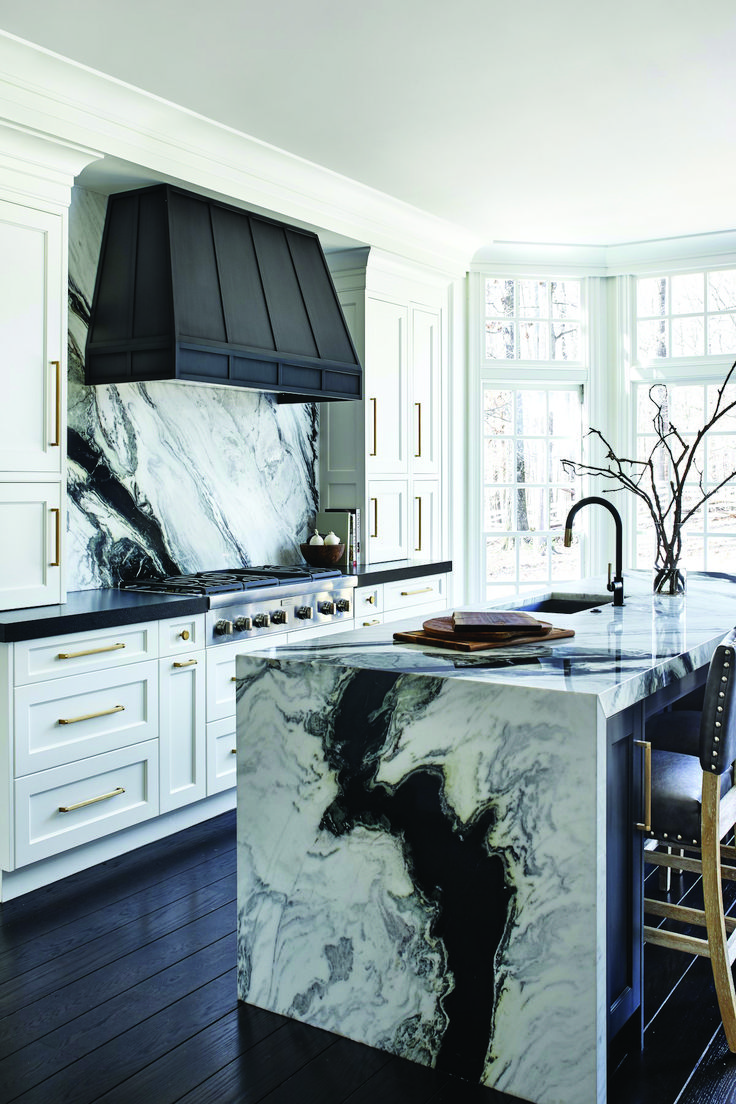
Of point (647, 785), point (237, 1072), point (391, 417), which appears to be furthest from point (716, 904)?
point (391, 417)

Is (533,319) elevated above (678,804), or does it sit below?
above

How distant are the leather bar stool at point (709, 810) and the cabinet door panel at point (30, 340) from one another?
2411 mm

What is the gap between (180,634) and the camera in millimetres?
3812

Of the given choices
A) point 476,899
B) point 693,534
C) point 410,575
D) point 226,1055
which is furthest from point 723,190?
point 226,1055

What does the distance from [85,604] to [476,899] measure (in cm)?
206

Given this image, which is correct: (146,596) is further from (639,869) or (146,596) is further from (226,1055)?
(639,869)

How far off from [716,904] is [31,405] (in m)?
2.78

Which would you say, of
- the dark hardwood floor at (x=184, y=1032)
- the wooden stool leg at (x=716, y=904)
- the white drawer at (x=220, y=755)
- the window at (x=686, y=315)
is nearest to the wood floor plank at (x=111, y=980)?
the dark hardwood floor at (x=184, y=1032)

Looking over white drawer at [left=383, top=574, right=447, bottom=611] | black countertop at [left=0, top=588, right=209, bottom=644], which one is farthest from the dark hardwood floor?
white drawer at [left=383, top=574, right=447, bottom=611]

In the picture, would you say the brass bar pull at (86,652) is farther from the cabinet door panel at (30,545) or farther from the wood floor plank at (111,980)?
the wood floor plank at (111,980)

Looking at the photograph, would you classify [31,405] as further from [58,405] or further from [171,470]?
[171,470]

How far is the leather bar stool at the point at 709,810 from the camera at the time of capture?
2.24 m

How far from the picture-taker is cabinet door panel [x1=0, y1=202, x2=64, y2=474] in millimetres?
3412

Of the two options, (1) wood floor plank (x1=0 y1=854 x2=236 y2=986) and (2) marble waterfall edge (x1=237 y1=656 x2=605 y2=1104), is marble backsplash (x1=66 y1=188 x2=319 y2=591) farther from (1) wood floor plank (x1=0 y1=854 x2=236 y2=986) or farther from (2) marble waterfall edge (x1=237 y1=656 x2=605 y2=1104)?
(2) marble waterfall edge (x1=237 y1=656 x2=605 y2=1104)
